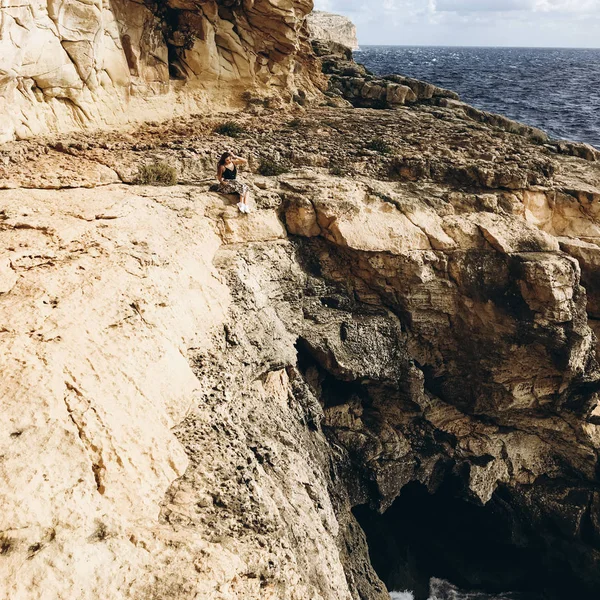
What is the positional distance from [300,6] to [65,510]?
21628 millimetres

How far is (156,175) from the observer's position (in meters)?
13.1

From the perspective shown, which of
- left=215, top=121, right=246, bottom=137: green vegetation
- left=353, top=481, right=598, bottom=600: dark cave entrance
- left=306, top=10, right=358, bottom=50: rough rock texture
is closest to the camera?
left=353, top=481, right=598, bottom=600: dark cave entrance

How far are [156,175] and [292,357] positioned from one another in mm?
5654

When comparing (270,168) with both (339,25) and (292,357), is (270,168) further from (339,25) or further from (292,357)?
(339,25)

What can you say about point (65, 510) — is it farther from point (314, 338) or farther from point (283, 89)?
point (283, 89)

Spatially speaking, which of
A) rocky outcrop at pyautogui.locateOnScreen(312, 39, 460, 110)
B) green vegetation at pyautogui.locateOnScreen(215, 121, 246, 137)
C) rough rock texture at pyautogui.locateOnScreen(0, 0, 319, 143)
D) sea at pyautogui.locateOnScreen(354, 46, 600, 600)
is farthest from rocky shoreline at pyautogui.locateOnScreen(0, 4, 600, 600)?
rocky outcrop at pyautogui.locateOnScreen(312, 39, 460, 110)

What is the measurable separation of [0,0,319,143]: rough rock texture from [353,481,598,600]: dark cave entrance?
14.6 m

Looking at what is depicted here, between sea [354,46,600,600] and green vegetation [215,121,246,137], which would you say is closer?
sea [354,46,600,600]

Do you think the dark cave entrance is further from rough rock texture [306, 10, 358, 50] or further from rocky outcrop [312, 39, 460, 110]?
rough rock texture [306, 10, 358, 50]

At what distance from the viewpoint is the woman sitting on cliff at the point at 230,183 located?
1244 cm

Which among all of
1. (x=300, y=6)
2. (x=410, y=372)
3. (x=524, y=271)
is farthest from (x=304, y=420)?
(x=300, y=6)

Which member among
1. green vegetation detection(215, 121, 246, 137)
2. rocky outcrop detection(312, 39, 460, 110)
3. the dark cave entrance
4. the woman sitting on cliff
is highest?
rocky outcrop detection(312, 39, 460, 110)

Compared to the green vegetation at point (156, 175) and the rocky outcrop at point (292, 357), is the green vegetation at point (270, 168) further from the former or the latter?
the green vegetation at point (156, 175)

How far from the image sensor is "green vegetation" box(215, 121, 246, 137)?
1709 centimetres
